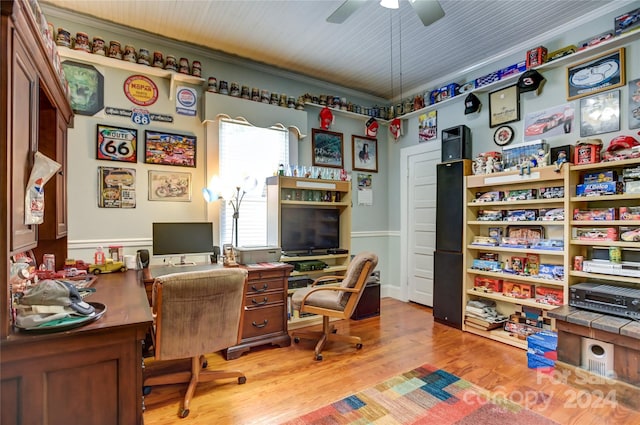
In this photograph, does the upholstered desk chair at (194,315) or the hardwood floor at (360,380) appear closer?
the upholstered desk chair at (194,315)

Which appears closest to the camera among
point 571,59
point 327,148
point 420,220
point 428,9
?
point 428,9

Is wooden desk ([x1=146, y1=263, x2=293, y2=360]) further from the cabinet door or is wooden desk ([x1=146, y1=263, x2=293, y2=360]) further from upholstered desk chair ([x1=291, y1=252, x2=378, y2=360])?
the cabinet door

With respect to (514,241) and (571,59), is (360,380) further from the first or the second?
(571,59)

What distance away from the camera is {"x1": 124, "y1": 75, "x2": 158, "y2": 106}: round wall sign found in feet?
10.2

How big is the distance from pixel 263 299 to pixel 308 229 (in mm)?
1035

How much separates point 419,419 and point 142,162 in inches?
123

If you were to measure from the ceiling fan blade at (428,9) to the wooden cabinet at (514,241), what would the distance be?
168cm

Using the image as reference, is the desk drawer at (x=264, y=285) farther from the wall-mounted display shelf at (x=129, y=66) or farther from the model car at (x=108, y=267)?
the wall-mounted display shelf at (x=129, y=66)

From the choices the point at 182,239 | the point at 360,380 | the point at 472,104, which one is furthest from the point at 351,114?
the point at 360,380

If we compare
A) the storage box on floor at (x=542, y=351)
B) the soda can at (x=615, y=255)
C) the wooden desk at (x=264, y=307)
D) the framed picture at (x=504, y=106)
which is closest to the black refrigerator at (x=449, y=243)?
the framed picture at (x=504, y=106)

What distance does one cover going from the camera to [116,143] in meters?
3.05

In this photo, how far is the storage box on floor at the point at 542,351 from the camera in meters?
2.60

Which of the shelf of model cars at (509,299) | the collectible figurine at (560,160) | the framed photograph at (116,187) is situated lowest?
the shelf of model cars at (509,299)

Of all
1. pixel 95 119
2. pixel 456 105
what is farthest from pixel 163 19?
pixel 456 105
